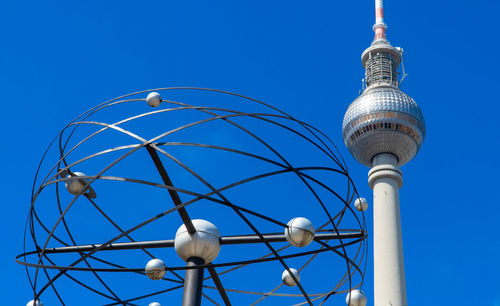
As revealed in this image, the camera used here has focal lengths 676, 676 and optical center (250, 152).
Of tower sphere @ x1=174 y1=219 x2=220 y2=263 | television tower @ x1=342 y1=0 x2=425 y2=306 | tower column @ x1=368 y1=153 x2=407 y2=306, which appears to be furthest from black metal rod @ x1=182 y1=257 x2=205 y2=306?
television tower @ x1=342 y1=0 x2=425 y2=306

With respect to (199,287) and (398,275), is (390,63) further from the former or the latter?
(199,287)

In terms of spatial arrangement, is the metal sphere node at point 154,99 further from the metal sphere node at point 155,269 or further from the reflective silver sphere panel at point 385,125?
the reflective silver sphere panel at point 385,125

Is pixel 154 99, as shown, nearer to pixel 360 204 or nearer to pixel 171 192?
pixel 171 192

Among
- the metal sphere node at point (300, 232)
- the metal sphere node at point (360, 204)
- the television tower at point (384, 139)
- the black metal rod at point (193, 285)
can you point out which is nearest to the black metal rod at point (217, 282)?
the black metal rod at point (193, 285)

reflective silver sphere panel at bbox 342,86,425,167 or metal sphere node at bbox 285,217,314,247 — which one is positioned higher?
reflective silver sphere panel at bbox 342,86,425,167

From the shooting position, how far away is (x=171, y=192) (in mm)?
10992

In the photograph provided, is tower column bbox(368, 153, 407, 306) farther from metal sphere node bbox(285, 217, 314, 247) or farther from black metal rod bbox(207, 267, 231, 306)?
metal sphere node bbox(285, 217, 314, 247)

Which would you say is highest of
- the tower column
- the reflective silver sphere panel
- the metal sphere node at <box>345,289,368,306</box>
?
the reflective silver sphere panel

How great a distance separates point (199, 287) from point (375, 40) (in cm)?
7626

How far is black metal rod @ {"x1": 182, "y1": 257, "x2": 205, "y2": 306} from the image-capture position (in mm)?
10992

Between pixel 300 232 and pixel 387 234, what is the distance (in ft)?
192

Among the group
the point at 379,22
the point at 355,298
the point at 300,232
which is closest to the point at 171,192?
the point at 300,232

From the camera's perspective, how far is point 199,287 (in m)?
11.2

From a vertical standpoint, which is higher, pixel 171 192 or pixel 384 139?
pixel 384 139
